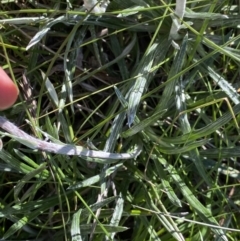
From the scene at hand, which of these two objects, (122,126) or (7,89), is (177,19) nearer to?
(122,126)

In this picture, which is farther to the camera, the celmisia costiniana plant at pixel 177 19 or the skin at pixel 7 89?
the celmisia costiniana plant at pixel 177 19

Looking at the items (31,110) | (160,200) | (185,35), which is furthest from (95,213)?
(185,35)

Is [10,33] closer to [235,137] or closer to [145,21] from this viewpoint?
[145,21]

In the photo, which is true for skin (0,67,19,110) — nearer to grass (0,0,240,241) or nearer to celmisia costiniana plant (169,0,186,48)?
grass (0,0,240,241)

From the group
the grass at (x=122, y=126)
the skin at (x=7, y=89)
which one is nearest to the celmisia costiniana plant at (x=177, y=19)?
the grass at (x=122, y=126)

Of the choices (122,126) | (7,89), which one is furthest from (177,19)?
(7,89)

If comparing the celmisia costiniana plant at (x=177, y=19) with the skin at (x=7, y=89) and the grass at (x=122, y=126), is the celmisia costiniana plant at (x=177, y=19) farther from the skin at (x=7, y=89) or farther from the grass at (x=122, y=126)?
the skin at (x=7, y=89)

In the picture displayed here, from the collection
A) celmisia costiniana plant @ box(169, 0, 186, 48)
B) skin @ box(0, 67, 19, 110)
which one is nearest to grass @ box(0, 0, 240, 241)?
celmisia costiniana plant @ box(169, 0, 186, 48)

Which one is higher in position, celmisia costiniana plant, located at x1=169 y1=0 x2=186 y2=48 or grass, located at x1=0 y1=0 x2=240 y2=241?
celmisia costiniana plant, located at x1=169 y1=0 x2=186 y2=48

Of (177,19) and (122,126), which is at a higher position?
(177,19)
